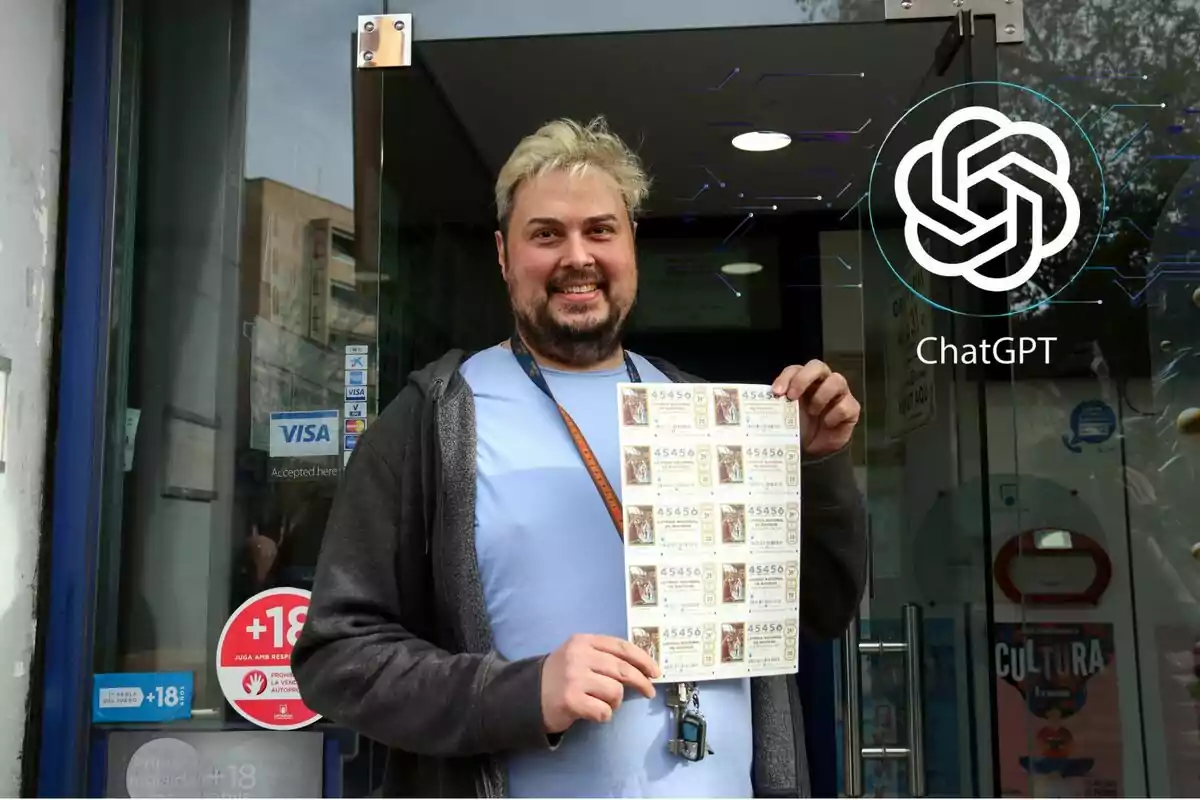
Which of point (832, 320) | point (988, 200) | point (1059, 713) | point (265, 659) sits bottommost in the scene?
point (1059, 713)

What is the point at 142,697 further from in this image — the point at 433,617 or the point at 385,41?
the point at 385,41

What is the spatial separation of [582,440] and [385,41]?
4.15 ft

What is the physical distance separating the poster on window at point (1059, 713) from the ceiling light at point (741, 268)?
996mm

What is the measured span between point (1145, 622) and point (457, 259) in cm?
177

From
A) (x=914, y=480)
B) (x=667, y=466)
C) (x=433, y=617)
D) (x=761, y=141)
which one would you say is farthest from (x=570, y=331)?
(x=914, y=480)

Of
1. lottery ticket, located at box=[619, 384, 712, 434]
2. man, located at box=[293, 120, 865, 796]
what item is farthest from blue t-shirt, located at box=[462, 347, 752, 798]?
lottery ticket, located at box=[619, 384, 712, 434]

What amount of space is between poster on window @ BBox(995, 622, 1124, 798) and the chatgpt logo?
76cm

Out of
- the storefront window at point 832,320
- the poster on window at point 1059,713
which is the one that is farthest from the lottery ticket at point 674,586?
the poster on window at point 1059,713

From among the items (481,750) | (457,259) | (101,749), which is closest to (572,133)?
(457,259)

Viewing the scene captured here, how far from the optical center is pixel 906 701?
253 centimetres

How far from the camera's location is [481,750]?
1.78 m

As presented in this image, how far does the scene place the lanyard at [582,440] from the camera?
1.97m

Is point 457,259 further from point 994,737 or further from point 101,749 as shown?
point 994,737

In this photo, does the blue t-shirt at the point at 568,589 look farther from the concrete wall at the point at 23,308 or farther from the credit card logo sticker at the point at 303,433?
the concrete wall at the point at 23,308
